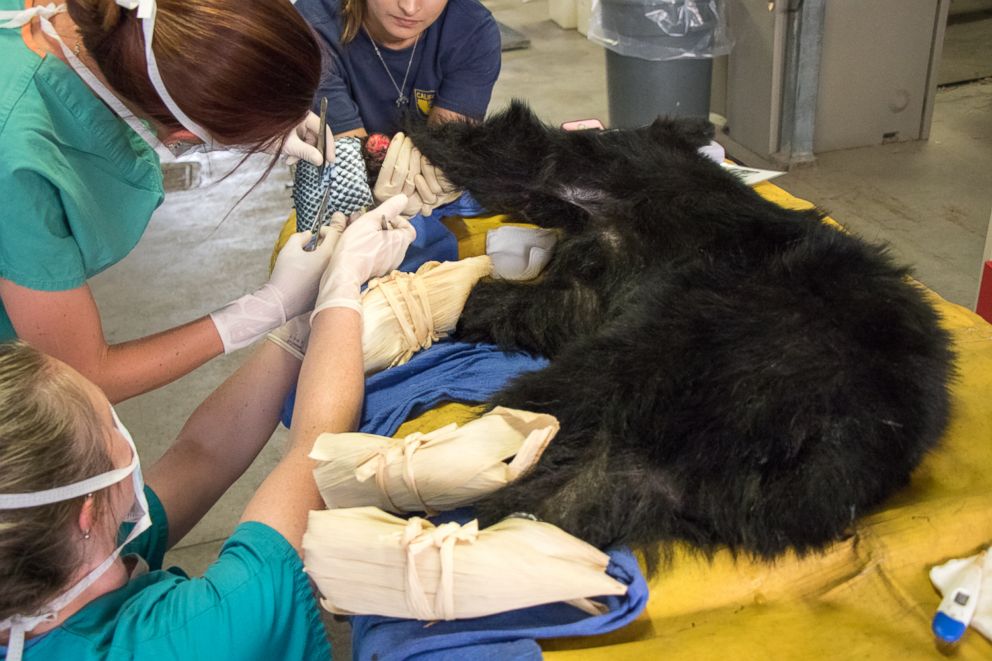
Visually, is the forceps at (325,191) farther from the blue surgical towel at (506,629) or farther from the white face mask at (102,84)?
the blue surgical towel at (506,629)

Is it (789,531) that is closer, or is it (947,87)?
(789,531)

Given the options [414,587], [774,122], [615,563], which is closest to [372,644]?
[414,587]

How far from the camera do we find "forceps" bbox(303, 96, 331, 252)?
1.46m

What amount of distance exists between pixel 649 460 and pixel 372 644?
359 millimetres

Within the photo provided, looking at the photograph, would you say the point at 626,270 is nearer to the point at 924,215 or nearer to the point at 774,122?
the point at 924,215

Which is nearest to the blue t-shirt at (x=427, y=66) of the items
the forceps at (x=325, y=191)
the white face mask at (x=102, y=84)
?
the forceps at (x=325, y=191)

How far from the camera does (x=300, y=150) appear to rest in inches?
59.6

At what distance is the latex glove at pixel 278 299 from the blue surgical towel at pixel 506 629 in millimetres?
680

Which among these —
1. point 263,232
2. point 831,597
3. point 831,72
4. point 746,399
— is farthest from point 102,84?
point 831,72

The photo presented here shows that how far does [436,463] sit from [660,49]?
258 cm

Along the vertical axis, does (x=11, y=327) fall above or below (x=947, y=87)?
above

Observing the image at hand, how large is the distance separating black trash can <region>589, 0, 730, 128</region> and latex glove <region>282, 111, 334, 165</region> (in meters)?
1.72

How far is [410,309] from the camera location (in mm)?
1313

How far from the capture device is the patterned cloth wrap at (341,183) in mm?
1565
